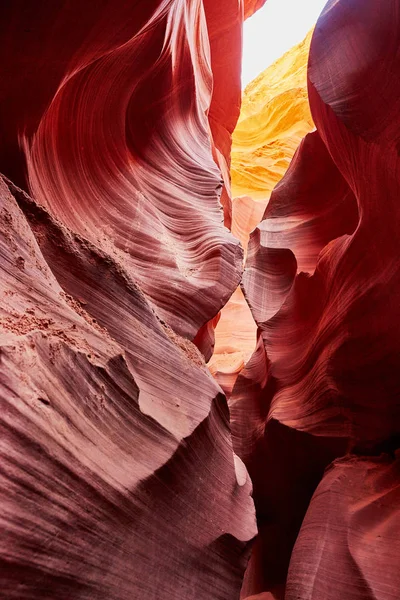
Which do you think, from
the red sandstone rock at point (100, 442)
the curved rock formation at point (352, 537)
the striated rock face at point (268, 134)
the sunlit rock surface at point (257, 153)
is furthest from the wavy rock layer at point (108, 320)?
the striated rock face at point (268, 134)

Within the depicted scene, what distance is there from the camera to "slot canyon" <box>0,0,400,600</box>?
1619mm

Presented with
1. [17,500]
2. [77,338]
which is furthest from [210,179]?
[17,500]

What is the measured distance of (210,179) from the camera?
167 inches

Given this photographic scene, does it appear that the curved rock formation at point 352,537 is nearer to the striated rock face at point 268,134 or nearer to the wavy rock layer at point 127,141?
the wavy rock layer at point 127,141

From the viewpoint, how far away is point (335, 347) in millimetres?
4168

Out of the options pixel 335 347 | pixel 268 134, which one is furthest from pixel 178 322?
pixel 268 134

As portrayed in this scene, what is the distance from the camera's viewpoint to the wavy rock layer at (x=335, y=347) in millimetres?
3311

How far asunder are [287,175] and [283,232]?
813 mm

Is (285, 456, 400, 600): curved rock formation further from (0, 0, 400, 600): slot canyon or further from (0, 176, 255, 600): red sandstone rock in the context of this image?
(0, 176, 255, 600): red sandstone rock

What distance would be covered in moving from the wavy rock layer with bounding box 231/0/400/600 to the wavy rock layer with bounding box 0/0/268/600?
1055mm

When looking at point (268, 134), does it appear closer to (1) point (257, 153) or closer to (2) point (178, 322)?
(1) point (257, 153)

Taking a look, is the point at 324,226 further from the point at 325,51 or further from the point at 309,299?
the point at 325,51

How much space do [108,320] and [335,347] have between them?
2436mm

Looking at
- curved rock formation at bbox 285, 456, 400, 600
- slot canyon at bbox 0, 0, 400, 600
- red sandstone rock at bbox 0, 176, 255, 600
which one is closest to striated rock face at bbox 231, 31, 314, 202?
slot canyon at bbox 0, 0, 400, 600
